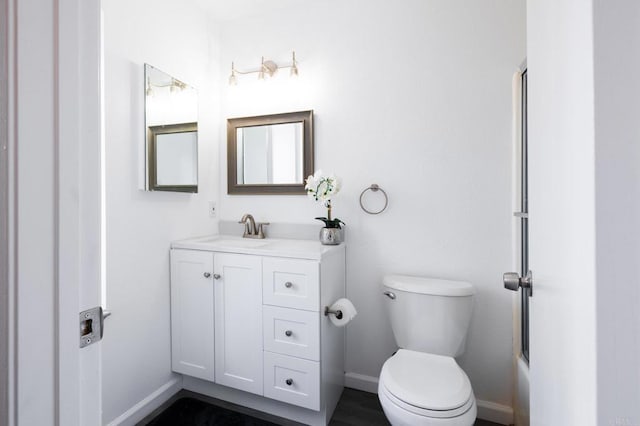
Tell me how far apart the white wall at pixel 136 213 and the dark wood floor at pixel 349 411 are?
139 mm

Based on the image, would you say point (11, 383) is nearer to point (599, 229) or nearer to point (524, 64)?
point (599, 229)

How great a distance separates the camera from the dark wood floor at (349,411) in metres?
1.59

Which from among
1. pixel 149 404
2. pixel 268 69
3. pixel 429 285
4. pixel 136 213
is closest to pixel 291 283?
pixel 429 285

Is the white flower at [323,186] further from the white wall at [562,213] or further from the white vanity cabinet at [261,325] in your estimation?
the white wall at [562,213]

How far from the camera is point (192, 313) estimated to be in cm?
178

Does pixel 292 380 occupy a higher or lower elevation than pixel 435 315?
lower

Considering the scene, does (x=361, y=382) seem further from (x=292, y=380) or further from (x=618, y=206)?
(x=618, y=206)

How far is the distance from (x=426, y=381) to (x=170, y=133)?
1.90m

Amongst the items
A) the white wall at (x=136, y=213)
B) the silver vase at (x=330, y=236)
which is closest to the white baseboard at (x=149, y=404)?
the white wall at (x=136, y=213)

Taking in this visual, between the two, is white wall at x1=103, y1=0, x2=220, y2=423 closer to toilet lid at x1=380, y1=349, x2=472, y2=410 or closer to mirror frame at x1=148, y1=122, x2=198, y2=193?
mirror frame at x1=148, y1=122, x2=198, y2=193

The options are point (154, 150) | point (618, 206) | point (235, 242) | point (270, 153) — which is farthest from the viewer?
point (270, 153)

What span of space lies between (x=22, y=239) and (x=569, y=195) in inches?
31.4

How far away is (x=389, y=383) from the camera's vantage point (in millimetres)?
1237

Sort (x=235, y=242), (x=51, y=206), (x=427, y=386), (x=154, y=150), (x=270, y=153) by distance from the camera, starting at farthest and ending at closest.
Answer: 1. (x=270, y=153)
2. (x=235, y=242)
3. (x=154, y=150)
4. (x=427, y=386)
5. (x=51, y=206)
